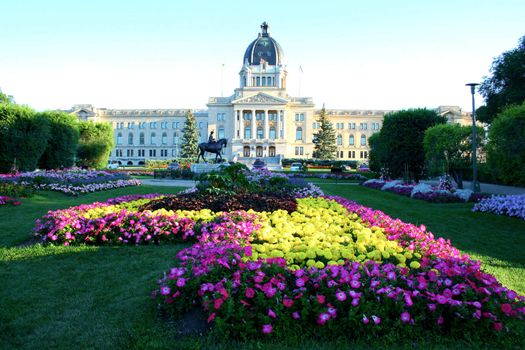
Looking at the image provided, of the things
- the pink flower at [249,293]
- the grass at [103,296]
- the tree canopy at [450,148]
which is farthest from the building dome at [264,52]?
the pink flower at [249,293]

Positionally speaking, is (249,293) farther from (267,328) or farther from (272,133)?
(272,133)

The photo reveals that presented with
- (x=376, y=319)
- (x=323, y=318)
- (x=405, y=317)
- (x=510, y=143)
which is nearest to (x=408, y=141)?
(x=510, y=143)

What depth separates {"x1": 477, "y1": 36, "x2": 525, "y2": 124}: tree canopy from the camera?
32.2m

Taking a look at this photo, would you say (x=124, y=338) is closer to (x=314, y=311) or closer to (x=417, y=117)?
(x=314, y=311)

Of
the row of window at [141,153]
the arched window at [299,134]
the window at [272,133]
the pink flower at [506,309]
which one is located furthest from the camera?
the row of window at [141,153]

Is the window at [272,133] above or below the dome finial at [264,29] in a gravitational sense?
below

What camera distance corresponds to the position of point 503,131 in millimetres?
14953

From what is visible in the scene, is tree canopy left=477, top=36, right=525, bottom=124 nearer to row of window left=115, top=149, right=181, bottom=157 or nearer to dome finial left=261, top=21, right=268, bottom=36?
dome finial left=261, top=21, right=268, bottom=36

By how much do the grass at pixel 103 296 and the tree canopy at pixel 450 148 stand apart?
45.3ft

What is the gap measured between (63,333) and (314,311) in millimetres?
2397

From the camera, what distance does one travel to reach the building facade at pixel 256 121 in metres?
84.9

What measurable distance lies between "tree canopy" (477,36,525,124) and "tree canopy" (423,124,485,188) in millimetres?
9930

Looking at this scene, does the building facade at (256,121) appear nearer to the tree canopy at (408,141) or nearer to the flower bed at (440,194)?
the tree canopy at (408,141)

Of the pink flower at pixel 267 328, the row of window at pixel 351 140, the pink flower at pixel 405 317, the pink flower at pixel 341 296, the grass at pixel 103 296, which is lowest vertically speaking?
the grass at pixel 103 296
